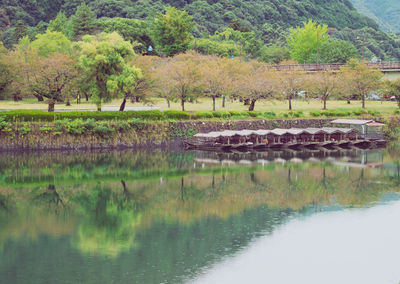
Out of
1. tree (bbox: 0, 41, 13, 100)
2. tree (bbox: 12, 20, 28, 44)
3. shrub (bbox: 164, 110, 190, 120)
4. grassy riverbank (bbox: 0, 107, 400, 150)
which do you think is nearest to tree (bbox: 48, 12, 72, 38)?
tree (bbox: 12, 20, 28, 44)

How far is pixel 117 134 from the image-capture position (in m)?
71.8

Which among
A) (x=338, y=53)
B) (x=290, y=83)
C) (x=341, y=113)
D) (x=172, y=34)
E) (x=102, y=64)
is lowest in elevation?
(x=341, y=113)

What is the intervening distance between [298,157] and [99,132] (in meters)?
23.3

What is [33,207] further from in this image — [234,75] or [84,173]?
[234,75]

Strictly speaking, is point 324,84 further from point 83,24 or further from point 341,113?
point 83,24

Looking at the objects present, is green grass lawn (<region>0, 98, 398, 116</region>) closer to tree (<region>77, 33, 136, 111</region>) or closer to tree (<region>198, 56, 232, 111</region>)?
tree (<region>198, 56, 232, 111</region>)

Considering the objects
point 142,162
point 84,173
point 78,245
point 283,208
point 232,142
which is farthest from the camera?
point 232,142

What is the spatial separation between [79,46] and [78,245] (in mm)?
51173

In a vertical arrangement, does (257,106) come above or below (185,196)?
above

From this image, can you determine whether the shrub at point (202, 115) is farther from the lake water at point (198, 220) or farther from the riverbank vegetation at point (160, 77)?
the lake water at point (198, 220)

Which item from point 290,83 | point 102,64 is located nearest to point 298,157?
point 102,64

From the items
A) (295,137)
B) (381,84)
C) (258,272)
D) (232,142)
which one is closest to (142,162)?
(232,142)

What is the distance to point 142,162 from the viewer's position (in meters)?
61.6

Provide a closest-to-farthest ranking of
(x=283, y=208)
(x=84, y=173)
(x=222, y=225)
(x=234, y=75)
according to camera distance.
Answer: (x=222, y=225), (x=283, y=208), (x=84, y=173), (x=234, y=75)
